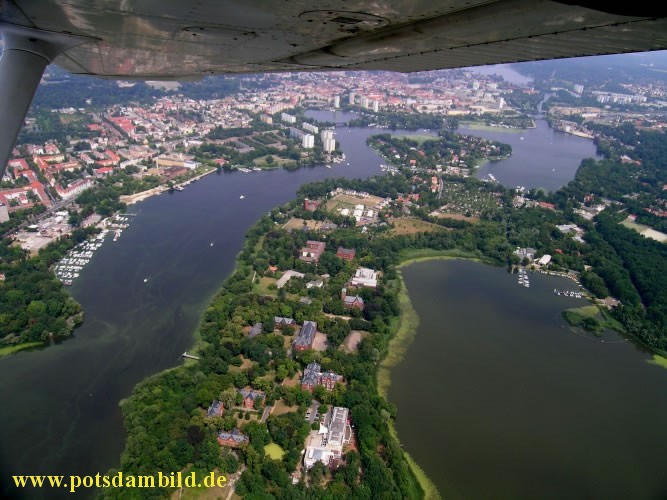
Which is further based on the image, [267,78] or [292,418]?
[267,78]

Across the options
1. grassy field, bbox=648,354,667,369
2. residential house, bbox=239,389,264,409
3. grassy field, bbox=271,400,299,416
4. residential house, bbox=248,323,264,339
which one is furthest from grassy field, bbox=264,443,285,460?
grassy field, bbox=648,354,667,369

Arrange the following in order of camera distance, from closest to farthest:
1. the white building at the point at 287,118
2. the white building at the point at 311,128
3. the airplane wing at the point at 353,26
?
the airplane wing at the point at 353,26, the white building at the point at 311,128, the white building at the point at 287,118

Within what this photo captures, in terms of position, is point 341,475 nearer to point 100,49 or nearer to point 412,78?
point 100,49

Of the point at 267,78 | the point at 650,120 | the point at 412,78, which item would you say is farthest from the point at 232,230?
the point at 412,78

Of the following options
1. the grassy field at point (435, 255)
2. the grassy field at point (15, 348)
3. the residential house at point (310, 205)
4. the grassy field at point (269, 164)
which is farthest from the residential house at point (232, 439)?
the grassy field at point (269, 164)

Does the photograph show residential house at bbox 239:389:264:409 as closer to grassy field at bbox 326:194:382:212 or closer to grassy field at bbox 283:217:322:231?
grassy field at bbox 283:217:322:231

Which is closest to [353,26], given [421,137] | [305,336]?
[305,336]

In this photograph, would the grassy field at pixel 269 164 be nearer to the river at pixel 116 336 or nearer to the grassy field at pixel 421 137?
the river at pixel 116 336
